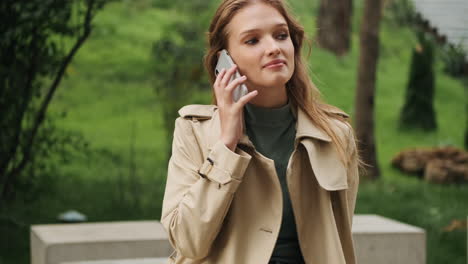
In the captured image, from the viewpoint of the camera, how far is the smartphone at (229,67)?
2.62 metres

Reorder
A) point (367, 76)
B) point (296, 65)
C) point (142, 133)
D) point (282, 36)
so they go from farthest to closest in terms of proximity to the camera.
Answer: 1. point (142, 133)
2. point (367, 76)
3. point (296, 65)
4. point (282, 36)

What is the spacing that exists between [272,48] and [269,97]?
0.75ft

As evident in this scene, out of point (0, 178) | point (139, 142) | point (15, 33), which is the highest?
point (15, 33)

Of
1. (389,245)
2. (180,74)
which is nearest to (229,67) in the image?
(389,245)

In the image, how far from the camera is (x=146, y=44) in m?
16.0

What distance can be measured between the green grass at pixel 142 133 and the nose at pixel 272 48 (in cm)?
200

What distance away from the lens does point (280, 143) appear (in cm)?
281

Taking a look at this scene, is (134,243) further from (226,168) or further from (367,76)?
(367,76)

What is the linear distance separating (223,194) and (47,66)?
17.4ft

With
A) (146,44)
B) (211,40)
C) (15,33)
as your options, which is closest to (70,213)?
(15,33)

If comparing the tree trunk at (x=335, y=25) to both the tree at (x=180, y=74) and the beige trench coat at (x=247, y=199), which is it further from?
the beige trench coat at (x=247, y=199)

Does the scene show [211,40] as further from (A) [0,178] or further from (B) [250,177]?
(A) [0,178]

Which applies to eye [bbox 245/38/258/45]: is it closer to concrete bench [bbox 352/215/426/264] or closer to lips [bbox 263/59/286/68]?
lips [bbox 263/59/286/68]

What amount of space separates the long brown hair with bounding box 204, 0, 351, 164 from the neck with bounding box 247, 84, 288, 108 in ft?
0.20
